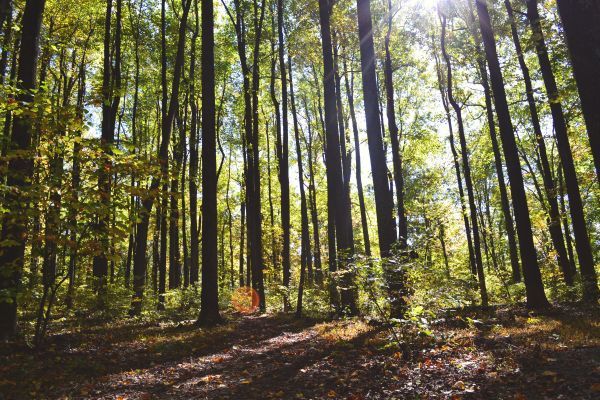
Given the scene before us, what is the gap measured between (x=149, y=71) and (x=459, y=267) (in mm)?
21881

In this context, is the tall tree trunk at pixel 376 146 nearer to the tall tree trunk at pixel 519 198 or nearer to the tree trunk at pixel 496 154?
the tall tree trunk at pixel 519 198

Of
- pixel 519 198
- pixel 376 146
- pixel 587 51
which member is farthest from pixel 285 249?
pixel 587 51

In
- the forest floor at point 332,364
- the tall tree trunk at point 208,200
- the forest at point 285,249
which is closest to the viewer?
the forest floor at point 332,364

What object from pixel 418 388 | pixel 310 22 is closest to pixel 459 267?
pixel 310 22

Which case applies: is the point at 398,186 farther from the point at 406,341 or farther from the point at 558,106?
the point at 406,341

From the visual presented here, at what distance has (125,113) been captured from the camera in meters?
26.7

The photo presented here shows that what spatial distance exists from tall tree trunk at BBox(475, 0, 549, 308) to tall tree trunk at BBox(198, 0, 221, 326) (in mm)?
8781

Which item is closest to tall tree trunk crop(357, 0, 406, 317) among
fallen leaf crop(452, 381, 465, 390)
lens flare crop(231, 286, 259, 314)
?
fallen leaf crop(452, 381, 465, 390)

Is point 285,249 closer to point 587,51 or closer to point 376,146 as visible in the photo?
point 376,146

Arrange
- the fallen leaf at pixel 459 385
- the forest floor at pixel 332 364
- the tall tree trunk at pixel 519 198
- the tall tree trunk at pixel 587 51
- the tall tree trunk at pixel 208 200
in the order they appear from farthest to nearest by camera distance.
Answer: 1. the tall tree trunk at pixel 208 200
2. the tall tree trunk at pixel 519 198
3. the forest floor at pixel 332 364
4. the fallen leaf at pixel 459 385
5. the tall tree trunk at pixel 587 51

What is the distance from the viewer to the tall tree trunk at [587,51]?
407 centimetres

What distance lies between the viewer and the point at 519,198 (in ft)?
36.9

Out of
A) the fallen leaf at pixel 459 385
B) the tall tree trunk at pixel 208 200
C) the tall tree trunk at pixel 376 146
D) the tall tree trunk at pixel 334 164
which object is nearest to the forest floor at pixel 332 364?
the fallen leaf at pixel 459 385

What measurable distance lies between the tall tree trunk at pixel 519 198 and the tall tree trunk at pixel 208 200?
8.78m
